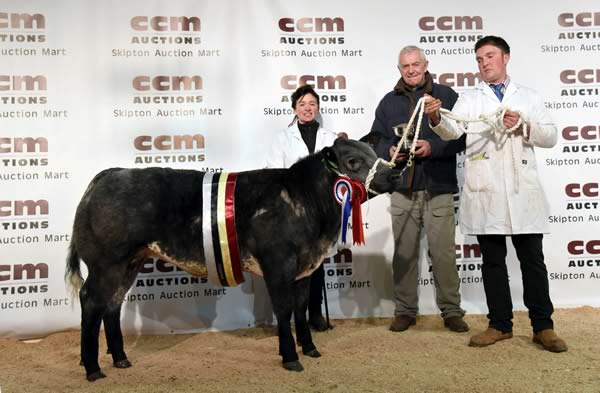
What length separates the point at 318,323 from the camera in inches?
180

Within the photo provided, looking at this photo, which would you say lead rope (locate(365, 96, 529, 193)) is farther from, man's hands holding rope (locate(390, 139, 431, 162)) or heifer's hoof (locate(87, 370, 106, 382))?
heifer's hoof (locate(87, 370, 106, 382))

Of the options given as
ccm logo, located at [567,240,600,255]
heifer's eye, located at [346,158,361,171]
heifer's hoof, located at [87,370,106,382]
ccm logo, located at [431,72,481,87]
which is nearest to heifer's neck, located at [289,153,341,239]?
heifer's eye, located at [346,158,361,171]

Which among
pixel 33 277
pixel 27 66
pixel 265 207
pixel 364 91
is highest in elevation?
pixel 27 66

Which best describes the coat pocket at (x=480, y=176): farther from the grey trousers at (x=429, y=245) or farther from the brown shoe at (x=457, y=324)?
the brown shoe at (x=457, y=324)

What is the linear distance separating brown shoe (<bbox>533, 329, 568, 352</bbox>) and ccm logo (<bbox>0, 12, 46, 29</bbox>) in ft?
16.8

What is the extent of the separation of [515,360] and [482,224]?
0.98 m

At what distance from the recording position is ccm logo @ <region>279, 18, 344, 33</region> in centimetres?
502

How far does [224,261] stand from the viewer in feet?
11.5

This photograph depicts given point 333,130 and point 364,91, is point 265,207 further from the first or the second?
point 364,91

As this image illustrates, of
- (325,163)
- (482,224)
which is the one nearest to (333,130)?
(325,163)

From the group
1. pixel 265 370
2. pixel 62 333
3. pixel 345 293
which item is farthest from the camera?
pixel 345 293

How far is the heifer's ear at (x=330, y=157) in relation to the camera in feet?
11.6

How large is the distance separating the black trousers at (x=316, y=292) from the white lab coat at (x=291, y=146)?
1.01 metres

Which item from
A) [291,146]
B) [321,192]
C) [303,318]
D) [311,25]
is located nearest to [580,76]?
[311,25]
